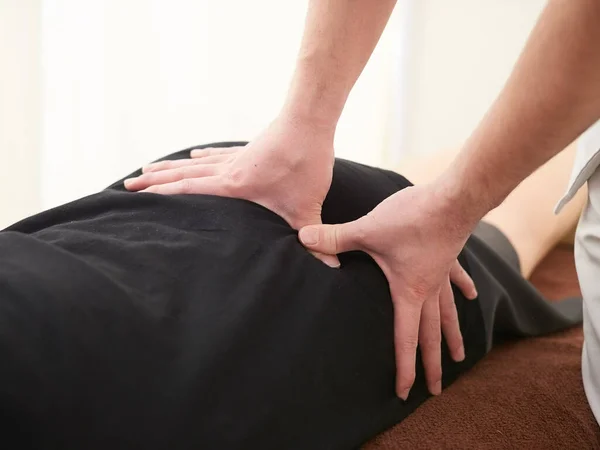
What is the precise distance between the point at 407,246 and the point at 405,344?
0.12 metres

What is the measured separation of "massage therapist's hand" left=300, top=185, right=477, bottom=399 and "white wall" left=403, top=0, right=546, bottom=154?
1.73 metres

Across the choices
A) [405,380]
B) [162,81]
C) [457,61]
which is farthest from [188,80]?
[405,380]

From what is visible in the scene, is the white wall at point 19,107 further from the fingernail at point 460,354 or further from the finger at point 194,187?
the fingernail at point 460,354

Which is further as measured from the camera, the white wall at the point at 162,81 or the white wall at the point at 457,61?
the white wall at the point at 457,61

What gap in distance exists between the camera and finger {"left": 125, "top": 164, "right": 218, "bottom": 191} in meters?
0.83

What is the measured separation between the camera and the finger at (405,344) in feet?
2.42

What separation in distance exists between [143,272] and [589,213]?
1.91ft

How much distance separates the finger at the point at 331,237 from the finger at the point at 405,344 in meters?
0.10

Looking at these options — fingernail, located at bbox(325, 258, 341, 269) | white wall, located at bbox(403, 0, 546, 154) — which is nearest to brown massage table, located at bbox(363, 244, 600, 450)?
fingernail, located at bbox(325, 258, 341, 269)

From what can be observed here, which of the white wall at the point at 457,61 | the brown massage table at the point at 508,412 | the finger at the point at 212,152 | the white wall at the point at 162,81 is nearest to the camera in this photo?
the brown massage table at the point at 508,412

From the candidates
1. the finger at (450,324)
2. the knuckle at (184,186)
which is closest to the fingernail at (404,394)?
the finger at (450,324)

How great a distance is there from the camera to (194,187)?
790 millimetres

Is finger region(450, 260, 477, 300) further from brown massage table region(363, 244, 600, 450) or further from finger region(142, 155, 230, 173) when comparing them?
finger region(142, 155, 230, 173)

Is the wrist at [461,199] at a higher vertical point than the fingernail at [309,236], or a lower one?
higher
